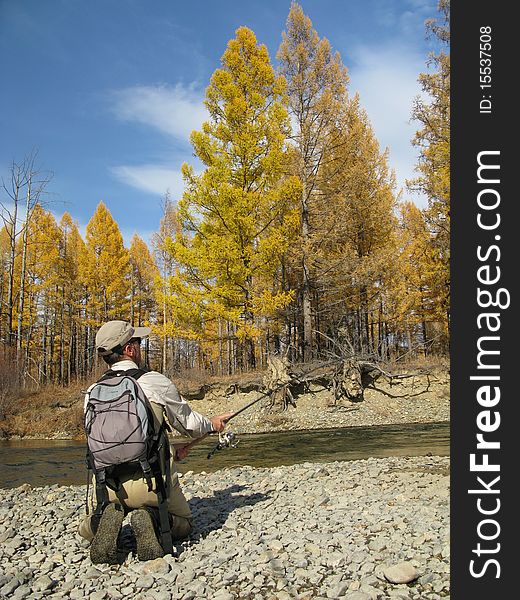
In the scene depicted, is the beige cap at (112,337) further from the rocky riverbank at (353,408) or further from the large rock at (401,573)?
the rocky riverbank at (353,408)

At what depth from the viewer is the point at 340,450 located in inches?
393

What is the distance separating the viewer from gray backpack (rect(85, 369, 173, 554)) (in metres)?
3.59

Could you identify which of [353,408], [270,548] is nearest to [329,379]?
[353,408]

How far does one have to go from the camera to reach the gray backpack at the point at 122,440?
359 cm

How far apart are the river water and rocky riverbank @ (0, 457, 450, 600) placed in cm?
305

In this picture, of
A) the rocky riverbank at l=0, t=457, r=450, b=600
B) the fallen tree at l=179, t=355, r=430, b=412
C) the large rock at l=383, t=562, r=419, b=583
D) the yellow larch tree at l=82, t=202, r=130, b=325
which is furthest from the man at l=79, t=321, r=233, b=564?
the yellow larch tree at l=82, t=202, r=130, b=325

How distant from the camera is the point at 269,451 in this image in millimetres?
10406

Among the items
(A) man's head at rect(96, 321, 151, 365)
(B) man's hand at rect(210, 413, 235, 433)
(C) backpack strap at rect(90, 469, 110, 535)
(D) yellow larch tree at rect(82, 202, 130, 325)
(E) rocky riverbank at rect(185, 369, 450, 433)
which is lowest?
(E) rocky riverbank at rect(185, 369, 450, 433)

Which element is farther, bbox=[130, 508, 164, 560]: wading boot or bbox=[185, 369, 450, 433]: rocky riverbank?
bbox=[185, 369, 450, 433]: rocky riverbank

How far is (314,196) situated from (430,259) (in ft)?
19.6

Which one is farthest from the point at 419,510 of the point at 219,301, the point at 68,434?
the point at 68,434

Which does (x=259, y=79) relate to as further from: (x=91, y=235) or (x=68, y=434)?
(x=91, y=235)

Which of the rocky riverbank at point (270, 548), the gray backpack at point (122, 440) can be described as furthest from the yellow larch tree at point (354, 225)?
the gray backpack at point (122, 440)

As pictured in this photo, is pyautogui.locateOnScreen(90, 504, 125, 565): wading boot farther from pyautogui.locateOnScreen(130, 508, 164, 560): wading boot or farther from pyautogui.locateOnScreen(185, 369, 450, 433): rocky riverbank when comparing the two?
pyautogui.locateOnScreen(185, 369, 450, 433): rocky riverbank
